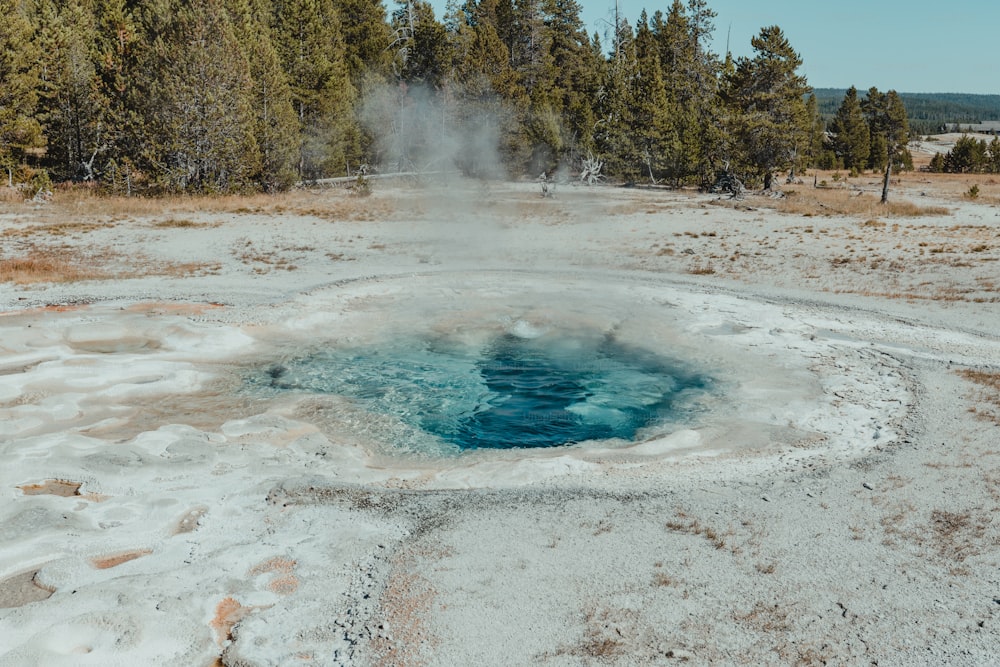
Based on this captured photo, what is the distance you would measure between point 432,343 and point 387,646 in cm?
779

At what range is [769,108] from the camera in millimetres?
39094

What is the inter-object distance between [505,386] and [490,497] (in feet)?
12.7

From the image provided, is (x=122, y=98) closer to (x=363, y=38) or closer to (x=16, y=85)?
(x=16, y=85)

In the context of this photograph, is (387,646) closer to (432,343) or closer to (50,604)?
(50,604)

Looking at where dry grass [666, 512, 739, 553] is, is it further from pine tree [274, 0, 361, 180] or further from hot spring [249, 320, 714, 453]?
pine tree [274, 0, 361, 180]

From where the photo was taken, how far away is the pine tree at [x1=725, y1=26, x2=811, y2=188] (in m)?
38.3

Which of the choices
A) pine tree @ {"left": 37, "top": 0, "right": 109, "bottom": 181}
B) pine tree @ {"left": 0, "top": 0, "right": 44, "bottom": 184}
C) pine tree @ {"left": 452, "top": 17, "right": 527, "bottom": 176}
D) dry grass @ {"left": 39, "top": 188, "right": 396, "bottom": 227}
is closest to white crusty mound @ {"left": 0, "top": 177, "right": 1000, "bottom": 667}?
dry grass @ {"left": 39, "top": 188, "right": 396, "bottom": 227}

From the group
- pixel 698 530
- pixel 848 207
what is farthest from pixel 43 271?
pixel 848 207

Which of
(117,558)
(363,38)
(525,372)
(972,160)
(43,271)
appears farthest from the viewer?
(972,160)

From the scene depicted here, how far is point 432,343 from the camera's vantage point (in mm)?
12562

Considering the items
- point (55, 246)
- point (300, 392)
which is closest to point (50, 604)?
point (300, 392)

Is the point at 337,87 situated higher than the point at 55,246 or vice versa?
the point at 337,87

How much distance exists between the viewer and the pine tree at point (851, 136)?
6681 centimetres

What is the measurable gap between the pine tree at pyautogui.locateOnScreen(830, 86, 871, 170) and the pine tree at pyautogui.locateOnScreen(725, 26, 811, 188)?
101 ft
